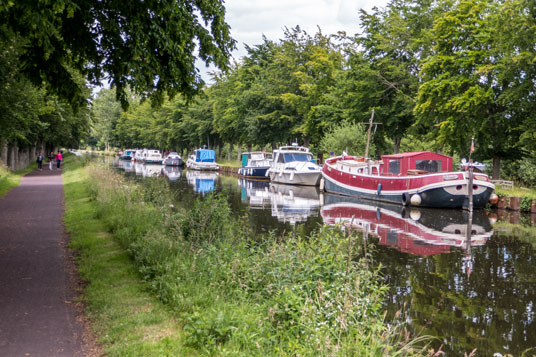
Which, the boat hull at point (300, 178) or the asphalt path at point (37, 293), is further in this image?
the boat hull at point (300, 178)

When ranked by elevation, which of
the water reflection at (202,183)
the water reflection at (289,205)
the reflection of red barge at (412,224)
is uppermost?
the water reflection at (202,183)

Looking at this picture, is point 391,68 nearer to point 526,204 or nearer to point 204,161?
point 526,204

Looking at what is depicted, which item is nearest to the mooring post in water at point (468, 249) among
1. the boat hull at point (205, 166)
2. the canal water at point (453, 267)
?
the canal water at point (453, 267)

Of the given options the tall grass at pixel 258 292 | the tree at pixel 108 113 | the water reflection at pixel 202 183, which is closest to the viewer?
the tall grass at pixel 258 292

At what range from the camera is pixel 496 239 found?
56.4 ft

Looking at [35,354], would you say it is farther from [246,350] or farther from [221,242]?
[221,242]

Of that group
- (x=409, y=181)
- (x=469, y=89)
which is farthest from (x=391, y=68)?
(x=409, y=181)

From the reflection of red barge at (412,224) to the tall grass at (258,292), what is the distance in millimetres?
4771

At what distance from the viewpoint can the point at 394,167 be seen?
31.2m

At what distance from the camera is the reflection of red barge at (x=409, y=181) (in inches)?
1035

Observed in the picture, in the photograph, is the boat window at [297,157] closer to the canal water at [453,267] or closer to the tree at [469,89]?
the tree at [469,89]

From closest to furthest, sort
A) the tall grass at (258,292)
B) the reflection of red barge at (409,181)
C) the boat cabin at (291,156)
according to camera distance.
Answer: the tall grass at (258,292) → the reflection of red barge at (409,181) → the boat cabin at (291,156)

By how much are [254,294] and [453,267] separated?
7.69 metres

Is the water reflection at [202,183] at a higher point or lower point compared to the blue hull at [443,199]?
lower
